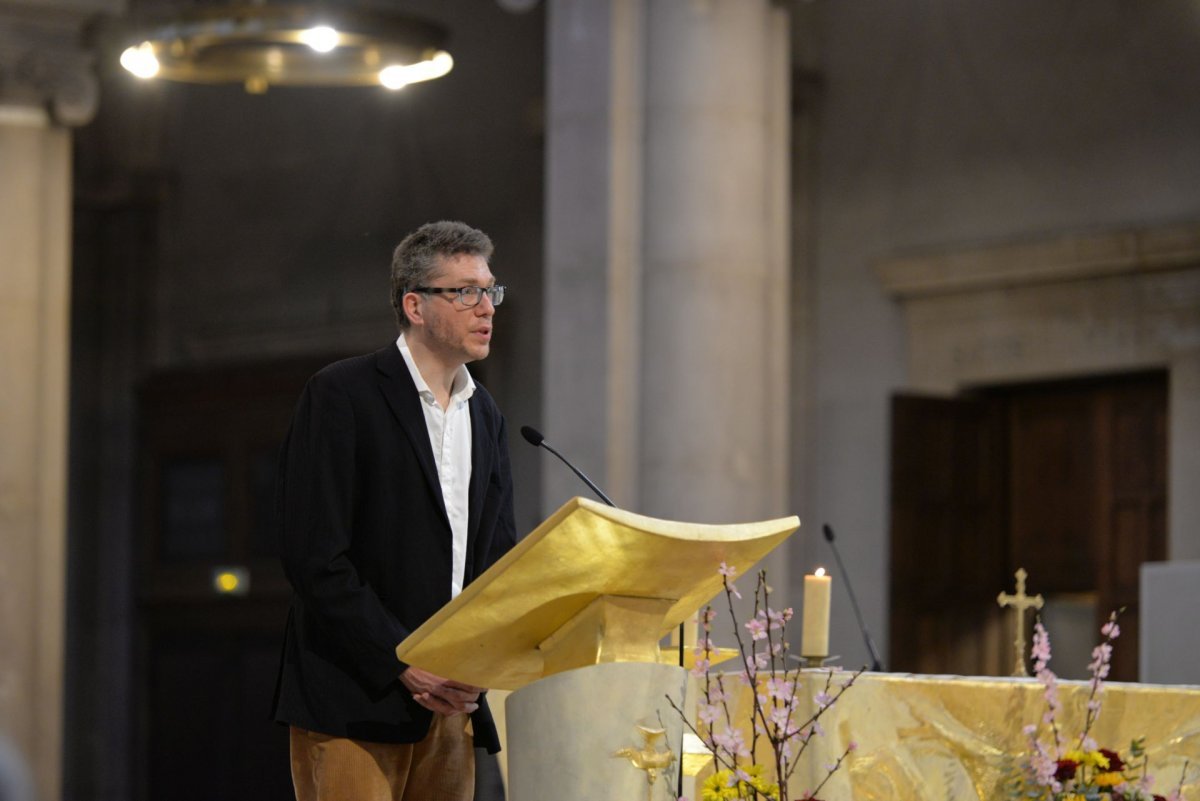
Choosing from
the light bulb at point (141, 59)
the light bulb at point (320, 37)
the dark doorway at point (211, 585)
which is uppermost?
the light bulb at point (320, 37)

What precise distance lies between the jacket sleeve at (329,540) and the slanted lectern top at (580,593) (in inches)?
6.8

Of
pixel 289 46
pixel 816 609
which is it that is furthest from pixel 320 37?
pixel 816 609

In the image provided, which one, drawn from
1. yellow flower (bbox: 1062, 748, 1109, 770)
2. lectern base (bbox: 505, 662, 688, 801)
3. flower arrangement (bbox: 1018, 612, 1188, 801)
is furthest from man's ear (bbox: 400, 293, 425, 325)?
yellow flower (bbox: 1062, 748, 1109, 770)

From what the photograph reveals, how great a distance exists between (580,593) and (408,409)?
2.07 ft

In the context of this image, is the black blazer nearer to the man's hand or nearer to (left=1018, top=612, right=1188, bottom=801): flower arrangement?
the man's hand

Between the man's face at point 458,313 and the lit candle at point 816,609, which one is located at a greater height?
the man's face at point 458,313

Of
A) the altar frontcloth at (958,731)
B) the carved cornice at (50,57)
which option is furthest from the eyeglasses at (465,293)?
the carved cornice at (50,57)

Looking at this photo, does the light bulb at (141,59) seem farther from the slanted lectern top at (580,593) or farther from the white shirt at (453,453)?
the slanted lectern top at (580,593)

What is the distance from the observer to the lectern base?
3250 millimetres

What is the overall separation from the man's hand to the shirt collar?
523mm

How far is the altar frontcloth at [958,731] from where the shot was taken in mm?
4109

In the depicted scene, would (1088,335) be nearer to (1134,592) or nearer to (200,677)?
(1134,592)

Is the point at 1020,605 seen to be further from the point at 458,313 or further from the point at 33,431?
the point at 33,431

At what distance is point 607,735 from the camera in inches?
128
